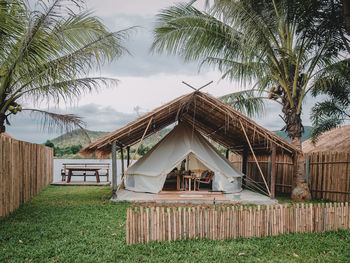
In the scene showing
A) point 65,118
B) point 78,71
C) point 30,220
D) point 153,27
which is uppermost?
point 153,27

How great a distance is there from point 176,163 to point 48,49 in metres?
5.63

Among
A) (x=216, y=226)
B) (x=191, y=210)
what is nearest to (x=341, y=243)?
(x=216, y=226)

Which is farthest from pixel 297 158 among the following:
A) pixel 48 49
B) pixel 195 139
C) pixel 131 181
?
pixel 48 49

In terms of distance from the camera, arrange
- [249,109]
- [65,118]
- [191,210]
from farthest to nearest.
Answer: [249,109]
[65,118]
[191,210]

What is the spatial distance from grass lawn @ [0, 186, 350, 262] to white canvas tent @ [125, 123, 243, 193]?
12.6ft

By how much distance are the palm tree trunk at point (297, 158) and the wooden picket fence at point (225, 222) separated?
12.6 feet

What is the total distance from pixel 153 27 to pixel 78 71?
→ 393cm

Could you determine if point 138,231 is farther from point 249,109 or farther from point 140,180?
point 249,109

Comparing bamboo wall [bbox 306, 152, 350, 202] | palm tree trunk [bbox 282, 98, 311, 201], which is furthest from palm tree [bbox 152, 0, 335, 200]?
bamboo wall [bbox 306, 152, 350, 202]

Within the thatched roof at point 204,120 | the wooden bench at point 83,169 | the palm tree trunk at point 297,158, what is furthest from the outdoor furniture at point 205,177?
the wooden bench at point 83,169

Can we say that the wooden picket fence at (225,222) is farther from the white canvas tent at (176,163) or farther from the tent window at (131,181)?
the tent window at (131,181)

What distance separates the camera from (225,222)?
16.7 ft

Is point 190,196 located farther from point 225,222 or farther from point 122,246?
point 122,246

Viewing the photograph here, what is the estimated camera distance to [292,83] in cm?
948
